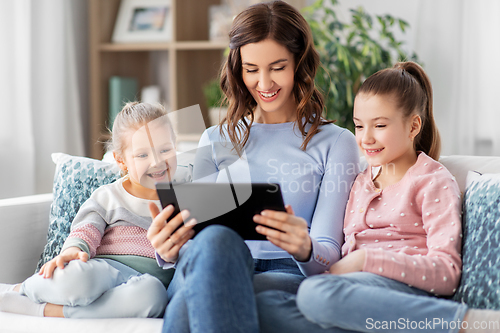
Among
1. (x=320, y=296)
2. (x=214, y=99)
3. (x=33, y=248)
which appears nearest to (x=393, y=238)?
(x=320, y=296)

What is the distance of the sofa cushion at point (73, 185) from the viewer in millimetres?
1391

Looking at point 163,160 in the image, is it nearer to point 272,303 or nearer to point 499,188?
point 272,303

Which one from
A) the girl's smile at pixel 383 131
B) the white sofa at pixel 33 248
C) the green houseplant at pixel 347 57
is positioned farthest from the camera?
the green houseplant at pixel 347 57

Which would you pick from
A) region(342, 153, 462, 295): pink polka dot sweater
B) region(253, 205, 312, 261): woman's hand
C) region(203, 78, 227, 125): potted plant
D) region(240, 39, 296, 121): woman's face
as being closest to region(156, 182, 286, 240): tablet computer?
region(253, 205, 312, 261): woman's hand

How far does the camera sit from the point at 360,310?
35.7 inches

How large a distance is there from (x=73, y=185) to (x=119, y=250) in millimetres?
293

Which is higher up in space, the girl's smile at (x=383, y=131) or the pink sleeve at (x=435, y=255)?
the girl's smile at (x=383, y=131)

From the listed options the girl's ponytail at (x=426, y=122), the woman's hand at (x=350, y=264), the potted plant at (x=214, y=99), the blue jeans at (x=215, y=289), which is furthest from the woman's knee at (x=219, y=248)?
the potted plant at (x=214, y=99)

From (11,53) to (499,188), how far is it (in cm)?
209

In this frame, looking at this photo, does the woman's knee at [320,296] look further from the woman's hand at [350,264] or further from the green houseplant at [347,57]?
the green houseplant at [347,57]

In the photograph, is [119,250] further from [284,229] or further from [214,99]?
[214,99]

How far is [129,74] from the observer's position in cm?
289

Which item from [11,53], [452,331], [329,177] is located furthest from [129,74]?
[452,331]

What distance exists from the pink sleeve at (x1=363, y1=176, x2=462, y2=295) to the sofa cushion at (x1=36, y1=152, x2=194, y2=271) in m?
0.59
